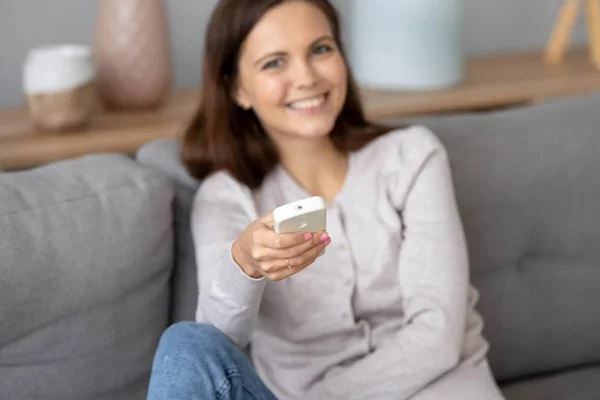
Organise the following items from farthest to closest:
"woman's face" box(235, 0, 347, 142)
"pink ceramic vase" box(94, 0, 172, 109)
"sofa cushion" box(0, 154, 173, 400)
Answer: "pink ceramic vase" box(94, 0, 172, 109), "woman's face" box(235, 0, 347, 142), "sofa cushion" box(0, 154, 173, 400)

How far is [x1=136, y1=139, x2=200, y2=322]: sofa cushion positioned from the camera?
139 cm

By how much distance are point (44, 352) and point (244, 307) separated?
1.01 feet

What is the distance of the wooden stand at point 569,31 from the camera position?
2.16 m

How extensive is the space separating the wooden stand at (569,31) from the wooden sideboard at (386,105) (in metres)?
0.02

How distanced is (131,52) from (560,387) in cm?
104

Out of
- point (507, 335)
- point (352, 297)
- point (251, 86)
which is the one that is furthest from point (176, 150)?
point (507, 335)

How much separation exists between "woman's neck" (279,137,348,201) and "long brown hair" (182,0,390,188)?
1.0 inches

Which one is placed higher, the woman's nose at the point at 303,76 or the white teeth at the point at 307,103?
the woman's nose at the point at 303,76

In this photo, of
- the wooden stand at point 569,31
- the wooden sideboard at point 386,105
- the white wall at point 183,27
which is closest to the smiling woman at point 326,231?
the wooden sideboard at point 386,105

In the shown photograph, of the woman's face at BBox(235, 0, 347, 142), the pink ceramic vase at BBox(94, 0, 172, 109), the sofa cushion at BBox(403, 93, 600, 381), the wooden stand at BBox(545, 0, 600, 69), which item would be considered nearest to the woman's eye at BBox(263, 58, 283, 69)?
the woman's face at BBox(235, 0, 347, 142)

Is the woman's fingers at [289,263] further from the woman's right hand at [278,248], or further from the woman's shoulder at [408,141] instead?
the woman's shoulder at [408,141]

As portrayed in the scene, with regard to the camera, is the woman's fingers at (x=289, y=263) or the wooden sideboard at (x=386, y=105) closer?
the woman's fingers at (x=289, y=263)

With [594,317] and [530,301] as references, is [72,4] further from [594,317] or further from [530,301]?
[594,317]

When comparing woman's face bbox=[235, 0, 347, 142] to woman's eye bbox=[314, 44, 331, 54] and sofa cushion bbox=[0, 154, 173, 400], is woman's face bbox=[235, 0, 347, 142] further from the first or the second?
sofa cushion bbox=[0, 154, 173, 400]
